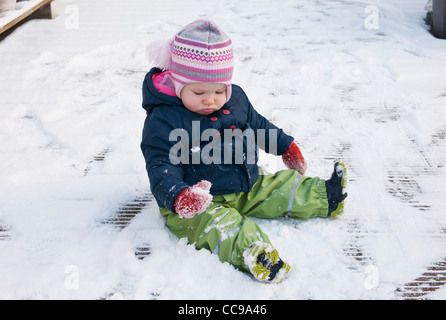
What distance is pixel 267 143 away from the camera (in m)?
1.99

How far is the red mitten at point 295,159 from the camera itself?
6.44 feet

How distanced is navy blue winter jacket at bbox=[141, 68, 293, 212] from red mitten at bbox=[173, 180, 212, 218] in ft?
0.23

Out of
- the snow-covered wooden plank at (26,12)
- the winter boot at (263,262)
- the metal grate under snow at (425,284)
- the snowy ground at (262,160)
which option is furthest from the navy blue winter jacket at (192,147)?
the snow-covered wooden plank at (26,12)

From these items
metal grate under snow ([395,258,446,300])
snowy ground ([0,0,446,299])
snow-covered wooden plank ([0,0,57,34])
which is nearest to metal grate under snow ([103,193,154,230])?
snowy ground ([0,0,446,299])

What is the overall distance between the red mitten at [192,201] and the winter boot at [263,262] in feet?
0.64

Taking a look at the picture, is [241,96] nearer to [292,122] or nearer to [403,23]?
[292,122]

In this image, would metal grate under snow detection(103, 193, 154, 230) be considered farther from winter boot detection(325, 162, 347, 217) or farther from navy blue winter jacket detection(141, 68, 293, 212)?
winter boot detection(325, 162, 347, 217)

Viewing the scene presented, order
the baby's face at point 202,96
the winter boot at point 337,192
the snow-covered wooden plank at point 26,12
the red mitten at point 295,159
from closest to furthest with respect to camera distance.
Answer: the baby's face at point 202,96, the winter boot at point 337,192, the red mitten at point 295,159, the snow-covered wooden plank at point 26,12

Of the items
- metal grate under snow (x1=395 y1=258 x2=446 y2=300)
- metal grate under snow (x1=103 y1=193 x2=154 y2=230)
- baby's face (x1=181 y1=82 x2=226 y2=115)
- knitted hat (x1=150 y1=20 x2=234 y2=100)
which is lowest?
metal grate under snow (x1=103 y1=193 x2=154 y2=230)

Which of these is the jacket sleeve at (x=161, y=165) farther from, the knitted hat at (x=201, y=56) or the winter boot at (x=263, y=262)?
the winter boot at (x=263, y=262)

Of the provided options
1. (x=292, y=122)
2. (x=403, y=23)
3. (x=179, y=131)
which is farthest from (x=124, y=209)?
(x=403, y=23)

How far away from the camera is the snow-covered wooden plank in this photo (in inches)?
141

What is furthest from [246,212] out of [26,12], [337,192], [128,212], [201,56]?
[26,12]
